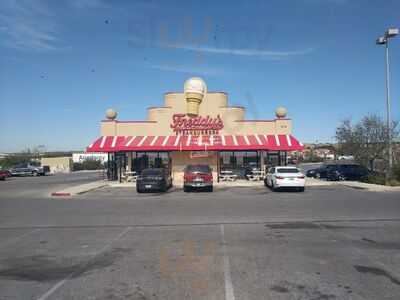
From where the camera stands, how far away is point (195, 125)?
34.6 metres

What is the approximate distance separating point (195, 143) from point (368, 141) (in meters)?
16.6

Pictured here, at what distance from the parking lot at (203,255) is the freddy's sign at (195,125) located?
20083 mm

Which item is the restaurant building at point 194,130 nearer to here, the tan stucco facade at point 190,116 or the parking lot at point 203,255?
the tan stucco facade at point 190,116

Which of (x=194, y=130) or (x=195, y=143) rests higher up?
(x=194, y=130)

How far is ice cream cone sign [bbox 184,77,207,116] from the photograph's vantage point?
3425cm

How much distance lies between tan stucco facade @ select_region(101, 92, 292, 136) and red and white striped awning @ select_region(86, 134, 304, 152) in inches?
22.3

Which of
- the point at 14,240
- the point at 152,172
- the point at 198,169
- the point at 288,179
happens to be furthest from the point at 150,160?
the point at 14,240

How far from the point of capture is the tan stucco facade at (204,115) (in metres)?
34.6

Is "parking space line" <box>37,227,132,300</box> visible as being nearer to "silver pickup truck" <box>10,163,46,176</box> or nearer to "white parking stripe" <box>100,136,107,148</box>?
"white parking stripe" <box>100,136,107,148</box>

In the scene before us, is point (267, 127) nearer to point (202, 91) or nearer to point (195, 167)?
point (202, 91)

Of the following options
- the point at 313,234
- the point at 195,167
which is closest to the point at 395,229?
the point at 313,234

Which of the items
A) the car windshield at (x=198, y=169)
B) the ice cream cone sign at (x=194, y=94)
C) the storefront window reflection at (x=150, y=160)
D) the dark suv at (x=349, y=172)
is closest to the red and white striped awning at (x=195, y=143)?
the storefront window reflection at (x=150, y=160)

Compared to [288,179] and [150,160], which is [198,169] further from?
[150,160]

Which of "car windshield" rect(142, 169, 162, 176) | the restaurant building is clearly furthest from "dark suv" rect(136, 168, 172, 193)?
the restaurant building
